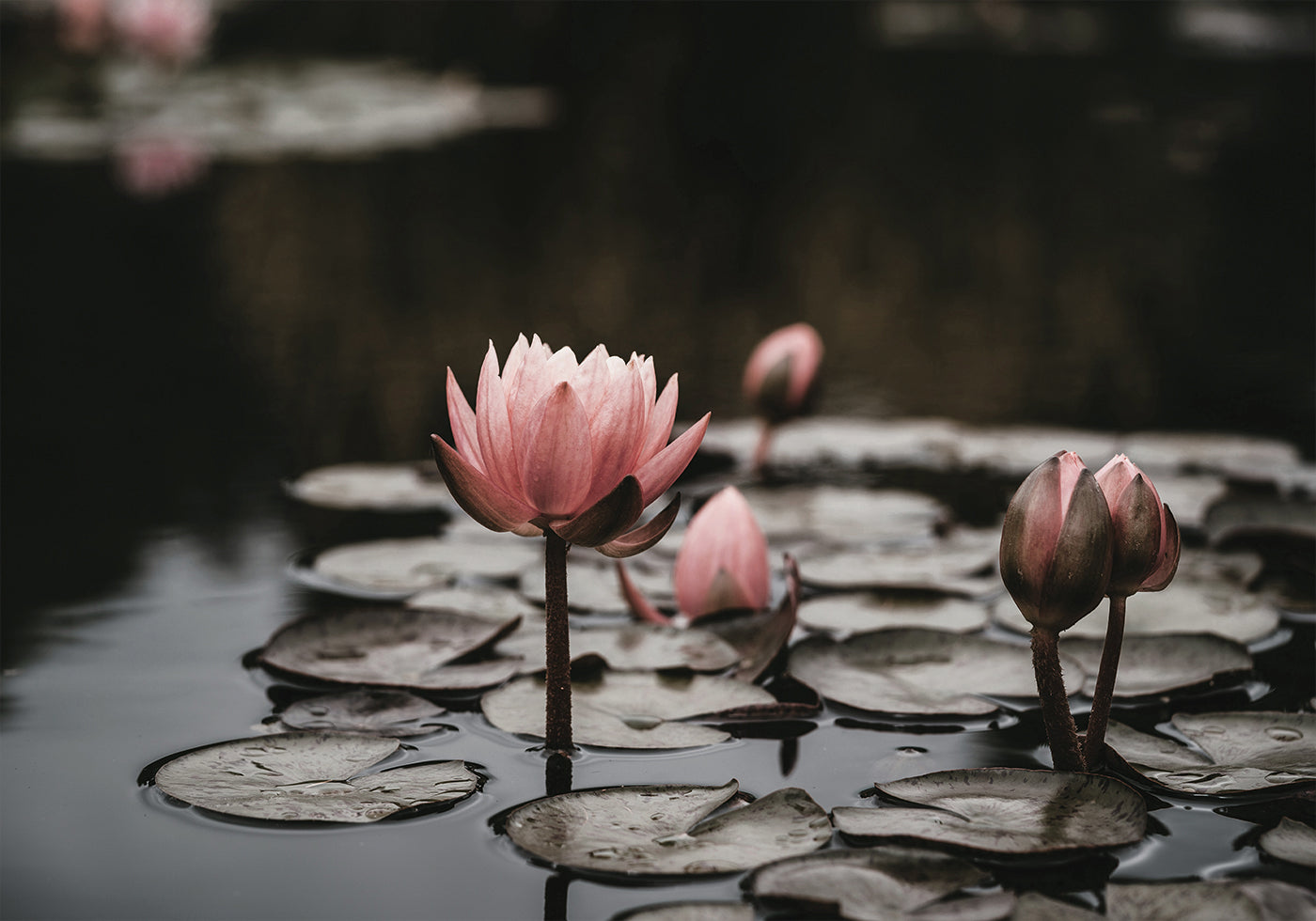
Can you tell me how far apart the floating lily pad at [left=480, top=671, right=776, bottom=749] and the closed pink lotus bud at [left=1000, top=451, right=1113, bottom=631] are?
0.33 metres

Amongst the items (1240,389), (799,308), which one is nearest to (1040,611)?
(1240,389)

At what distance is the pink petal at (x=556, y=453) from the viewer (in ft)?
3.37

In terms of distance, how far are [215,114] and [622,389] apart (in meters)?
6.90

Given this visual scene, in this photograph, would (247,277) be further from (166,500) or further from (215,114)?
(215,114)

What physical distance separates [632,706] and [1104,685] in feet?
1.39

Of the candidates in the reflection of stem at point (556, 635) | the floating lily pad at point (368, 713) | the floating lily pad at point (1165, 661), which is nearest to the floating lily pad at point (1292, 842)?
the floating lily pad at point (1165, 661)

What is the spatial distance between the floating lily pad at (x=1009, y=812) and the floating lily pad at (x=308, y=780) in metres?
0.33

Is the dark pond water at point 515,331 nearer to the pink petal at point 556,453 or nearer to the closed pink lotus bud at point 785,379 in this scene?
the pink petal at point 556,453

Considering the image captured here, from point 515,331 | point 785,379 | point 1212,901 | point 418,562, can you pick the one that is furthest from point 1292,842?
point 515,331

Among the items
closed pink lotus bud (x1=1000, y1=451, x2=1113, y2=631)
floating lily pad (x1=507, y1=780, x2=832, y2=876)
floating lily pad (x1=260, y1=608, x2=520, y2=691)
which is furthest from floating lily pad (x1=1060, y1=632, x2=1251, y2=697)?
floating lily pad (x1=260, y1=608, x2=520, y2=691)

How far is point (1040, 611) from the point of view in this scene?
3.30 feet

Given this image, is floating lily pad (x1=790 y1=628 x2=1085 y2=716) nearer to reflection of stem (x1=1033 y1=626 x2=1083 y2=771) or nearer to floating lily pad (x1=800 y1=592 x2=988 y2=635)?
floating lily pad (x1=800 y1=592 x2=988 y2=635)

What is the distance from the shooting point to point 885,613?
1.54 meters

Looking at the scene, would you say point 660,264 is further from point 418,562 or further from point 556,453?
point 556,453
